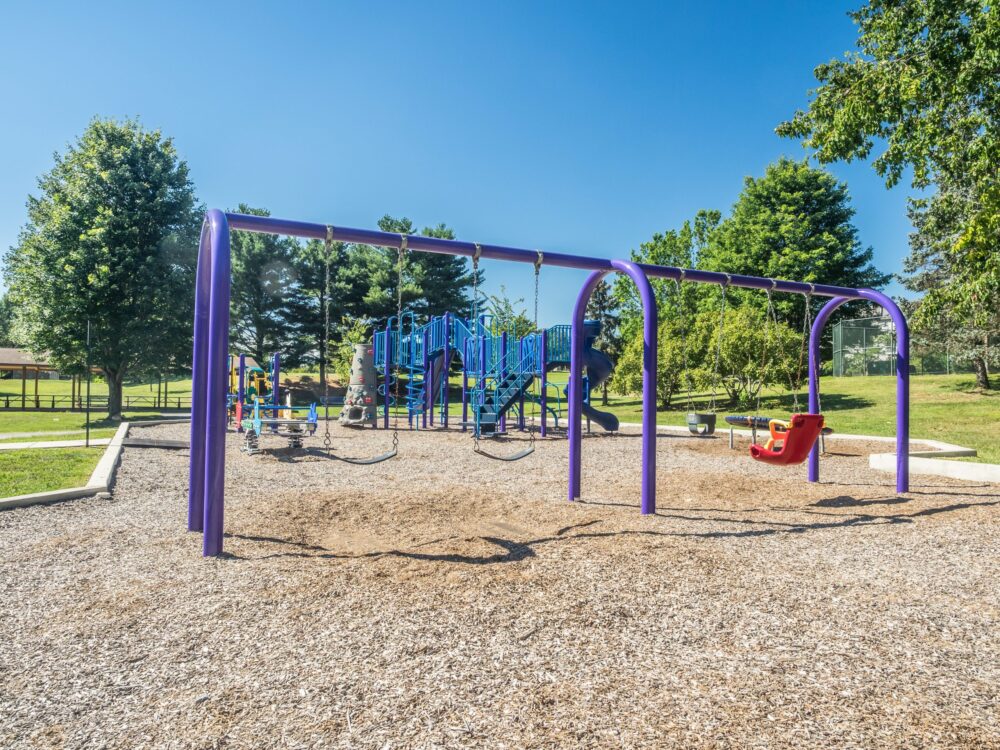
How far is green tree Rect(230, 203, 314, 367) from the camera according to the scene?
37.8 meters

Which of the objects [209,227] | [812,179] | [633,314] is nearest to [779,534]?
[209,227]

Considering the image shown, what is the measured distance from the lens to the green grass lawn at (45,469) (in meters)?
7.37

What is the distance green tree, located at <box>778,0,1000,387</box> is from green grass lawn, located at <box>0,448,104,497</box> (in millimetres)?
14575

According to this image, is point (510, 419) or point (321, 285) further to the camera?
point (321, 285)

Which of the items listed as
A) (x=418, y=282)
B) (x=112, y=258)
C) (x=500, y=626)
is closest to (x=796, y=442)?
(x=500, y=626)

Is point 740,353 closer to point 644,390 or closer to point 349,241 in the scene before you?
point 644,390

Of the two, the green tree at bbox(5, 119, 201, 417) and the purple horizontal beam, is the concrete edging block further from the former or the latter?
the green tree at bbox(5, 119, 201, 417)

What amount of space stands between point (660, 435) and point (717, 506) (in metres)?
9.73

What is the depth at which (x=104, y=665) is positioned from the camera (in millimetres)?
2795

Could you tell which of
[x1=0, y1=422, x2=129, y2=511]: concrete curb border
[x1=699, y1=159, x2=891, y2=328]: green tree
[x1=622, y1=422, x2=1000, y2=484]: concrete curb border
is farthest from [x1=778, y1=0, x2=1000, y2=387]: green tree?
[x1=699, y1=159, x2=891, y2=328]: green tree

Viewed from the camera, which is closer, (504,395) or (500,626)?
(500,626)

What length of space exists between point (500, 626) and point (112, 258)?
73.9 feet

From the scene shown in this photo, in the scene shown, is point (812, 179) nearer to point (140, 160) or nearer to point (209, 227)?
point (140, 160)

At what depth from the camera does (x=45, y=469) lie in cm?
879
